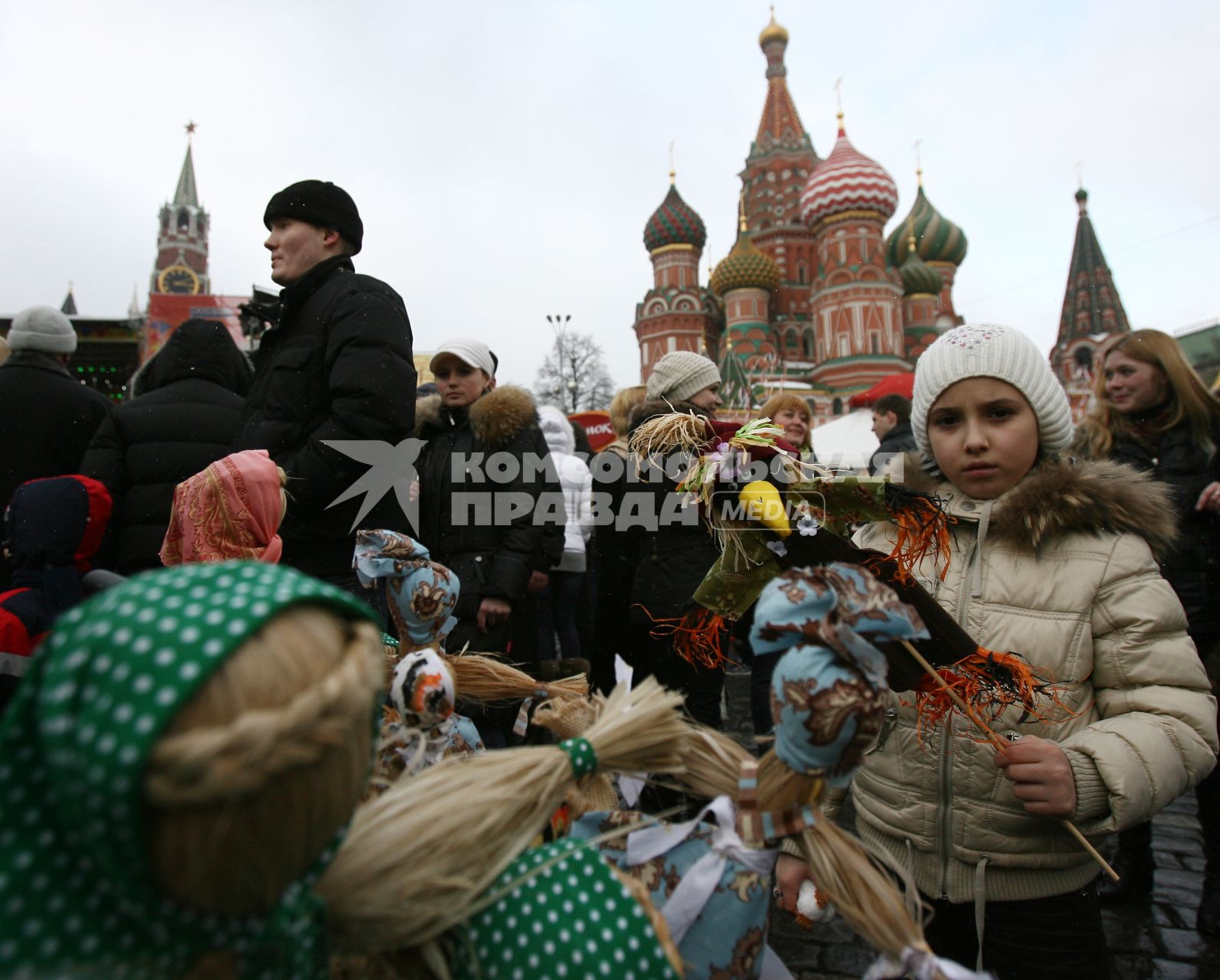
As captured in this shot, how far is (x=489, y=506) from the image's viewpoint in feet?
11.0

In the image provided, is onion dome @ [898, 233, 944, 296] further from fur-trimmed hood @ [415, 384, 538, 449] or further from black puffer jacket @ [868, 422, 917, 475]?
fur-trimmed hood @ [415, 384, 538, 449]

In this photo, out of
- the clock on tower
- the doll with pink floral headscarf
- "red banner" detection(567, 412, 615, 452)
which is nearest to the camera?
the doll with pink floral headscarf

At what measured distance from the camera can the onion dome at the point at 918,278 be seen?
34312 millimetres

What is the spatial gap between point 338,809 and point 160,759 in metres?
0.16

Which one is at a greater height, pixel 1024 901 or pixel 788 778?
pixel 788 778

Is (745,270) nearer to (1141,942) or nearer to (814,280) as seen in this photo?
(814,280)

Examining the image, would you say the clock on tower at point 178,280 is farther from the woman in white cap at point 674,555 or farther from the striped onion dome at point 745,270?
the woman in white cap at point 674,555

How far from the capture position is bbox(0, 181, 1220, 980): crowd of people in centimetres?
155

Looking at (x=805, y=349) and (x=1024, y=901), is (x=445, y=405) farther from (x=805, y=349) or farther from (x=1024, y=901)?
(x=805, y=349)

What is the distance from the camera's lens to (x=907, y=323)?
3488cm

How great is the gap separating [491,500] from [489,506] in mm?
28

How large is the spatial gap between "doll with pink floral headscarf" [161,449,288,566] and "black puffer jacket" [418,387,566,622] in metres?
1.50

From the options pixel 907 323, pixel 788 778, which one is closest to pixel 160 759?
pixel 788 778

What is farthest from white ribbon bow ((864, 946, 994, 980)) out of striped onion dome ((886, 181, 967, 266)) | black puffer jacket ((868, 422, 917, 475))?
striped onion dome ((886, 181, 967, 266))
